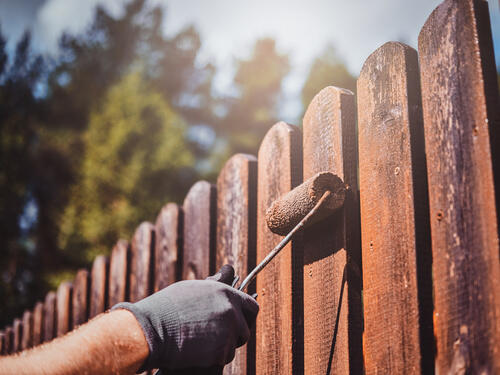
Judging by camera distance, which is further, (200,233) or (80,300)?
(80,300)

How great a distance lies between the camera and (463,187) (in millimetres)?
1053

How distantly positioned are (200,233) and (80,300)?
76.5 inches

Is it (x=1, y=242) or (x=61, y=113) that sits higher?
(x=61, y=113)

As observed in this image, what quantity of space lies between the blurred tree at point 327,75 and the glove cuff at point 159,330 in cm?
1606

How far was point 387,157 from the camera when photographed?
128 centimetres

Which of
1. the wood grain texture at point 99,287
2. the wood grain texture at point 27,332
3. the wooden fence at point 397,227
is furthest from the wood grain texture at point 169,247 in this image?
the wood grain texture at point 27,332

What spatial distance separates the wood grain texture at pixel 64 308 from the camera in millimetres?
3980

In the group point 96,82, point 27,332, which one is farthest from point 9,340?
point 96,82

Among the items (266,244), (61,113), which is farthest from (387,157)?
(61,113)

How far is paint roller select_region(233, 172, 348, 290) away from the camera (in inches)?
53.1

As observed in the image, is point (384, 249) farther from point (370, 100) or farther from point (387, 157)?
point (370, 100)

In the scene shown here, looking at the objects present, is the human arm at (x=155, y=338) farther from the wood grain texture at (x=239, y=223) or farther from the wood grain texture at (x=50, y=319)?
the wood grain texture at (x=50, y=319)

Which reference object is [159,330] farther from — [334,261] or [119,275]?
[119,275]

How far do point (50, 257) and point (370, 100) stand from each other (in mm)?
16695
